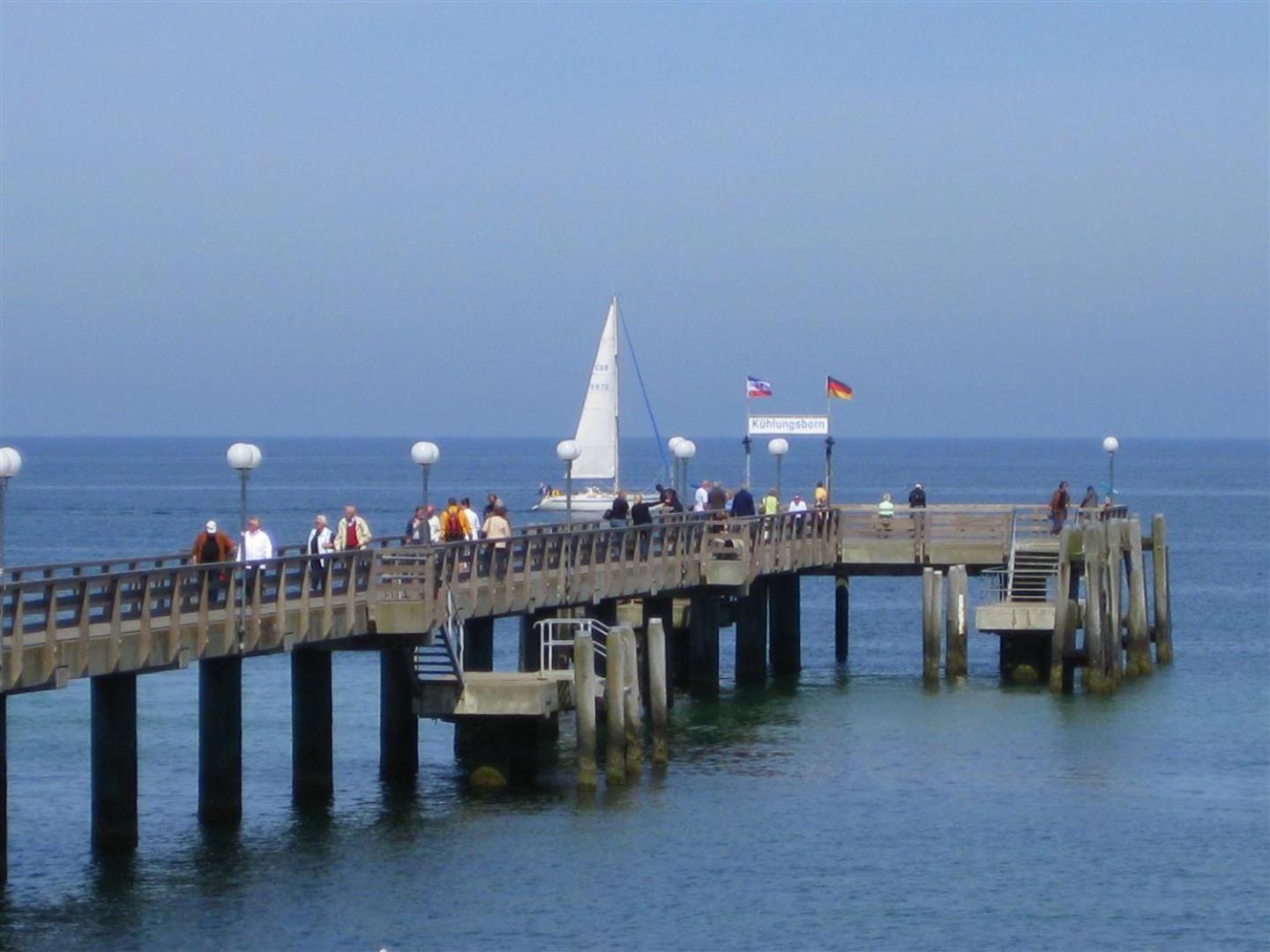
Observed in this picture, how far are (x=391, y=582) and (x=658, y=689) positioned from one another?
5143mm

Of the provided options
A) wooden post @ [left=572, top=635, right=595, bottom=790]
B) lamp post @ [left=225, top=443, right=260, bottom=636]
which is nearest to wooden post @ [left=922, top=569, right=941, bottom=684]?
wooden post @ [left=572, top=635, right=595, bottom=790]

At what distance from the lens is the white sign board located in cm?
4559

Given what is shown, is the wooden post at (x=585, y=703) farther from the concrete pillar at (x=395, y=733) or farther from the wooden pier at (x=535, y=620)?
the concrete pillar at (x=395, y=733)

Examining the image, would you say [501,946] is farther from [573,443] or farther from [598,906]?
[573,443]

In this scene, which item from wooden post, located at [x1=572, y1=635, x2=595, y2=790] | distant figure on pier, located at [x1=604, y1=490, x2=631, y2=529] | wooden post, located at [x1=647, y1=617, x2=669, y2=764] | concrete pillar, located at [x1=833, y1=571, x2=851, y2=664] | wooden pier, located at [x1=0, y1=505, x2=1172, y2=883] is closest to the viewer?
wooden pier, located at [x1=0, y1=505, x2=1172, y2=883]

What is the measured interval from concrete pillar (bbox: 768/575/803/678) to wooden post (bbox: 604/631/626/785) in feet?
51.5

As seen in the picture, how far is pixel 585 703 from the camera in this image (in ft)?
103

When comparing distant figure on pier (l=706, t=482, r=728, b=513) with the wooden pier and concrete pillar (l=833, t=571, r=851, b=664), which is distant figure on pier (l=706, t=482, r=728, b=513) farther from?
concrete pillar (l=833, t=571, r=851, b=664)

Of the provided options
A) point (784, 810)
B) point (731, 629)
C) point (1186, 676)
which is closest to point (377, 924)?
point (784, 810)

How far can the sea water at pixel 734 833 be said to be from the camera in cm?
2530

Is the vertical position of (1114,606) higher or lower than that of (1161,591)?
lower

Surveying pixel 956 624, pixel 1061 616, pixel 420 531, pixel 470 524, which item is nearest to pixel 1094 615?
pixel 1061 616

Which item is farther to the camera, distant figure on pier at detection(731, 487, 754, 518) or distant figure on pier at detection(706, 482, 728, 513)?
distant figure on pier at detection(706, 482, 728, 513)

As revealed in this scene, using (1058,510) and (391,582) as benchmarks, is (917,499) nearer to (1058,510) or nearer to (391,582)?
(1058,510)
